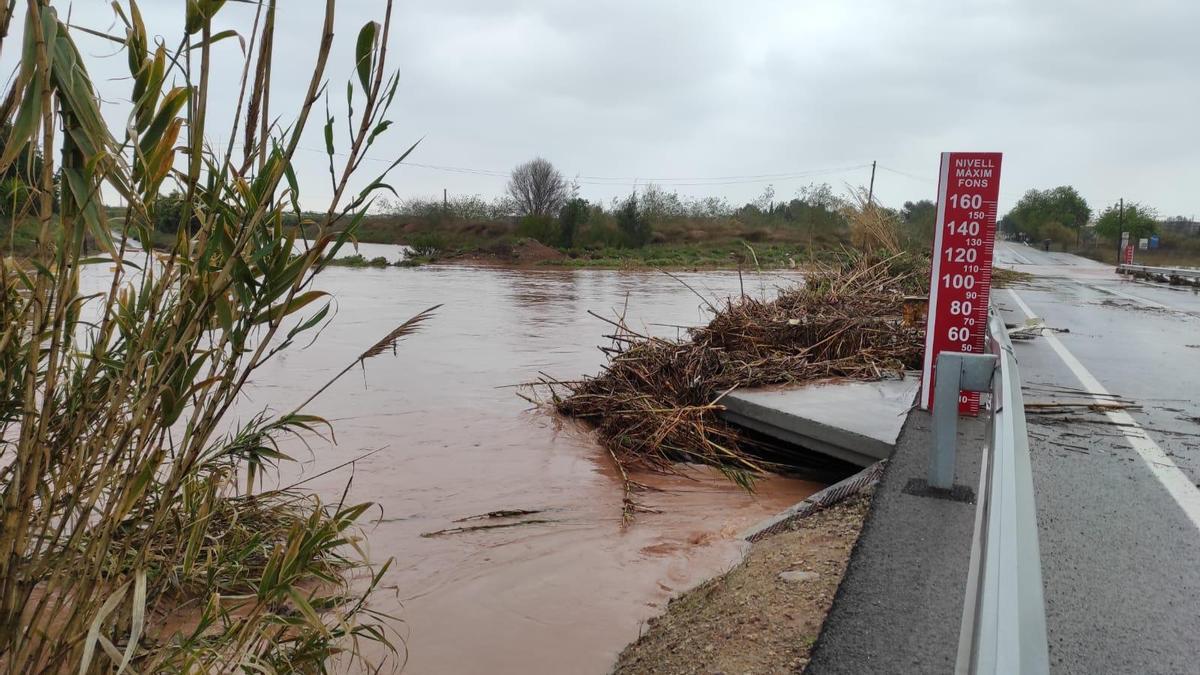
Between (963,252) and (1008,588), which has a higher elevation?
(963,252)

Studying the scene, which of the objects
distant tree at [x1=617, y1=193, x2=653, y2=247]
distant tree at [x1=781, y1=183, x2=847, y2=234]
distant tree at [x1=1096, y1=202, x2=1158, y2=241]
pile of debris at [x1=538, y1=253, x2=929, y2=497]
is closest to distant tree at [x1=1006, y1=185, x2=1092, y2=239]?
distant tree at [x1=1096, y1=202, x2=1158, y2=241]

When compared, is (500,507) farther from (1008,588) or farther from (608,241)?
(608,241)

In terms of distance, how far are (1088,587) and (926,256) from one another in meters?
15.6

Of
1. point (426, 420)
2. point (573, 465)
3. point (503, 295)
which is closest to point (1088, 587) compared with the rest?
point (573, 465)

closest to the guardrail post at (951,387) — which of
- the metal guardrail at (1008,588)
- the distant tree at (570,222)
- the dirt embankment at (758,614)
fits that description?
the dirt embankment at (758,614)

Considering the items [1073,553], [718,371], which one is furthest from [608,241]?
[1073,553]

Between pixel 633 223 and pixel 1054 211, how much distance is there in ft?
269

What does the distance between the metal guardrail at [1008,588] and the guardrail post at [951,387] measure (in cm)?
159

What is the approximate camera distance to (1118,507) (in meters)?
3.57

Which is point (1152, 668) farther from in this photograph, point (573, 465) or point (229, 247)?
point (573, 465)

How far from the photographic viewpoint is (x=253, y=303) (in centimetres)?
187

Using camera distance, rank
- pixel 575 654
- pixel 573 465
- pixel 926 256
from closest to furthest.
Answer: pixel 575 654
pixel 573 465
pixel 926 256

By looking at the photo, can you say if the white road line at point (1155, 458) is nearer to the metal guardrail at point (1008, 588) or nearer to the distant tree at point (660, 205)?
the metal guardrail at point (1008, 588)

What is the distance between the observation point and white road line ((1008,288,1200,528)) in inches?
144
